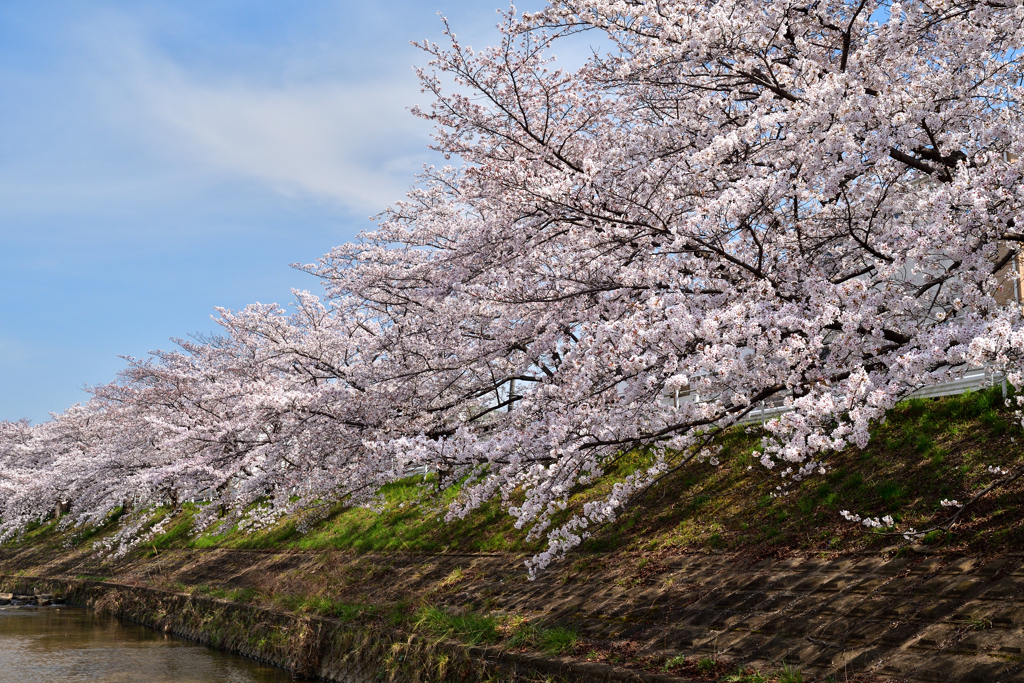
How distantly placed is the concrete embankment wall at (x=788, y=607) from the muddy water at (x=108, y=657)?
3.31 m

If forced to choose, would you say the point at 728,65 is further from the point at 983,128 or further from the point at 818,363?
the point at 818,363

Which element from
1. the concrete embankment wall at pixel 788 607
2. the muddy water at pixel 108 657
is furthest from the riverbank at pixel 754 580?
the muddy water at pixel 108 657

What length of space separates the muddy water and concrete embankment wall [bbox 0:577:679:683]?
1.04 feet

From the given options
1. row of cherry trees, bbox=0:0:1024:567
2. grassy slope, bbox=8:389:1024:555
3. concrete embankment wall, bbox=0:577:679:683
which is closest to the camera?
row of cherry trees, bbox=0:0:1024:567

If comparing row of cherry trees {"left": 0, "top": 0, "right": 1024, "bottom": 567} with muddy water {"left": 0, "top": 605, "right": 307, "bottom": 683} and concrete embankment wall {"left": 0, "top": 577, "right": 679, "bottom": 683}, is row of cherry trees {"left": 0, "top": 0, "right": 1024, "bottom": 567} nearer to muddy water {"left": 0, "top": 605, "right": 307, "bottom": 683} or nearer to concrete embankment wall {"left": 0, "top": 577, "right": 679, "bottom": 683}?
concrete embankment wall {"left": 0, "top": 577, "right": 679, "bottom": 683}

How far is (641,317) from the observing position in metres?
5.59

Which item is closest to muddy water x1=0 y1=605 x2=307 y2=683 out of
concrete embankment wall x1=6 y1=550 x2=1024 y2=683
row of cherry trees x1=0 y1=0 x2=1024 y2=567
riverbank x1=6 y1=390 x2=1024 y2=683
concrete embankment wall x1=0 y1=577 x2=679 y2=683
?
concrete embankment wall x1=0 y1=577 x2=679 y2=683

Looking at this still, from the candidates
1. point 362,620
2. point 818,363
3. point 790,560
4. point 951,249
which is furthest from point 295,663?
point 951,249

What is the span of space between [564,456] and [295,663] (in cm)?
854

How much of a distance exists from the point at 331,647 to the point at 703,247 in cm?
906

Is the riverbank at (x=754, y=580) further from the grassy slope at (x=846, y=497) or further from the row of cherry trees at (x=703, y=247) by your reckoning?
the row of cherry trees at (x=703, y=247)

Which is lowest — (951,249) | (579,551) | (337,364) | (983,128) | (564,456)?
(579,551)

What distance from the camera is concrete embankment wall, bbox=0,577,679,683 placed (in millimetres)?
8031

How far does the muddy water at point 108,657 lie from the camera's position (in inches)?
489
